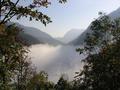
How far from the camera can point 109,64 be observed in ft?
128

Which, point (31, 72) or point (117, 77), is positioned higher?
point (31, 72)

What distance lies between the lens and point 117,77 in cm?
3822

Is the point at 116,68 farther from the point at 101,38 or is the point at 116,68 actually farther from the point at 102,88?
the point at 101,38

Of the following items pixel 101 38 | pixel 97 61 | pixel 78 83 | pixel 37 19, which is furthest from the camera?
pixel 101 38

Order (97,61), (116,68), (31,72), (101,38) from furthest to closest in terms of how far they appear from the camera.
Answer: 1. (31,72)
2. (101,38)
3. (97,61)
4. (116,68)

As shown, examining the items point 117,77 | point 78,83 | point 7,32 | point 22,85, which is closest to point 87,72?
point 78,83

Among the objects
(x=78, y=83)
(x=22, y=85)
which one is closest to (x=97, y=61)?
(x=78, y=83)

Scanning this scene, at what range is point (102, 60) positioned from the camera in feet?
132

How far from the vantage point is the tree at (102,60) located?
38.3 m

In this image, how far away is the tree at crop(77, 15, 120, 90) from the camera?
1508 inches

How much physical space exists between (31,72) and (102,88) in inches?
677

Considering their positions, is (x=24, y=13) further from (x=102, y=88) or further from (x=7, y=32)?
(x=102, y=88)

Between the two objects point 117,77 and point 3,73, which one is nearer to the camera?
point 3,73

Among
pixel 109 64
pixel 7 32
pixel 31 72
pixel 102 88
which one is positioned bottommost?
pixel 7 32
